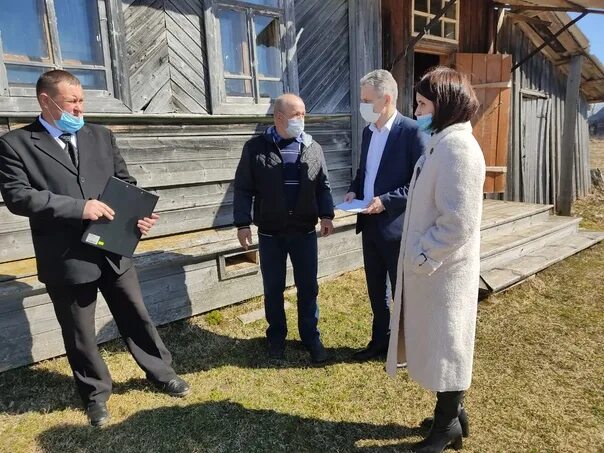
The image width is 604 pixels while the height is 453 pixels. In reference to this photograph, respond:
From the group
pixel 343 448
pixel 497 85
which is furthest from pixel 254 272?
pixel 497 85

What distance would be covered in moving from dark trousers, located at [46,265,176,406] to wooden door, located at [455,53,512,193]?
563cm

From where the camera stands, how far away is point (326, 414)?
2.66m

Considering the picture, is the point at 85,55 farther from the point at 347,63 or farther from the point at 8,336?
the point at 347,63

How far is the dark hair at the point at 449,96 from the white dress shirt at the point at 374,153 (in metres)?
0.90

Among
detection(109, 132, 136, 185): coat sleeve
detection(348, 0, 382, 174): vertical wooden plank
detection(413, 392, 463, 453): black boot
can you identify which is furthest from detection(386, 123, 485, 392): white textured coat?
detection(348, 0, 382, 174): vertical wooden plank

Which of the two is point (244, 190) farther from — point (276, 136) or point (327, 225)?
point (327, 225)

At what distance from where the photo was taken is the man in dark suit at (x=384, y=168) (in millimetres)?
2795

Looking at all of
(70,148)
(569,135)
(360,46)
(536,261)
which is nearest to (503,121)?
(569,135)

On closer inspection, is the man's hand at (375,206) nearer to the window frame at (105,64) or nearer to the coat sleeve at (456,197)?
the coat sleeve at (456,197)

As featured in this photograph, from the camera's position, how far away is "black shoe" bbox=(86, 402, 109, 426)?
253 cm

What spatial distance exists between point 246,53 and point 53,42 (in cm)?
173

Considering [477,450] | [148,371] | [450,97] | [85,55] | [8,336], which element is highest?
[85,55]

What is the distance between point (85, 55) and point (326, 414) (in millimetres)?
3244

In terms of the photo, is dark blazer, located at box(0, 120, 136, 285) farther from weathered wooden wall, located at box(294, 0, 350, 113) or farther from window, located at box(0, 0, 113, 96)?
weathered wooden wall, located at box(294, 0, 350, 113)
